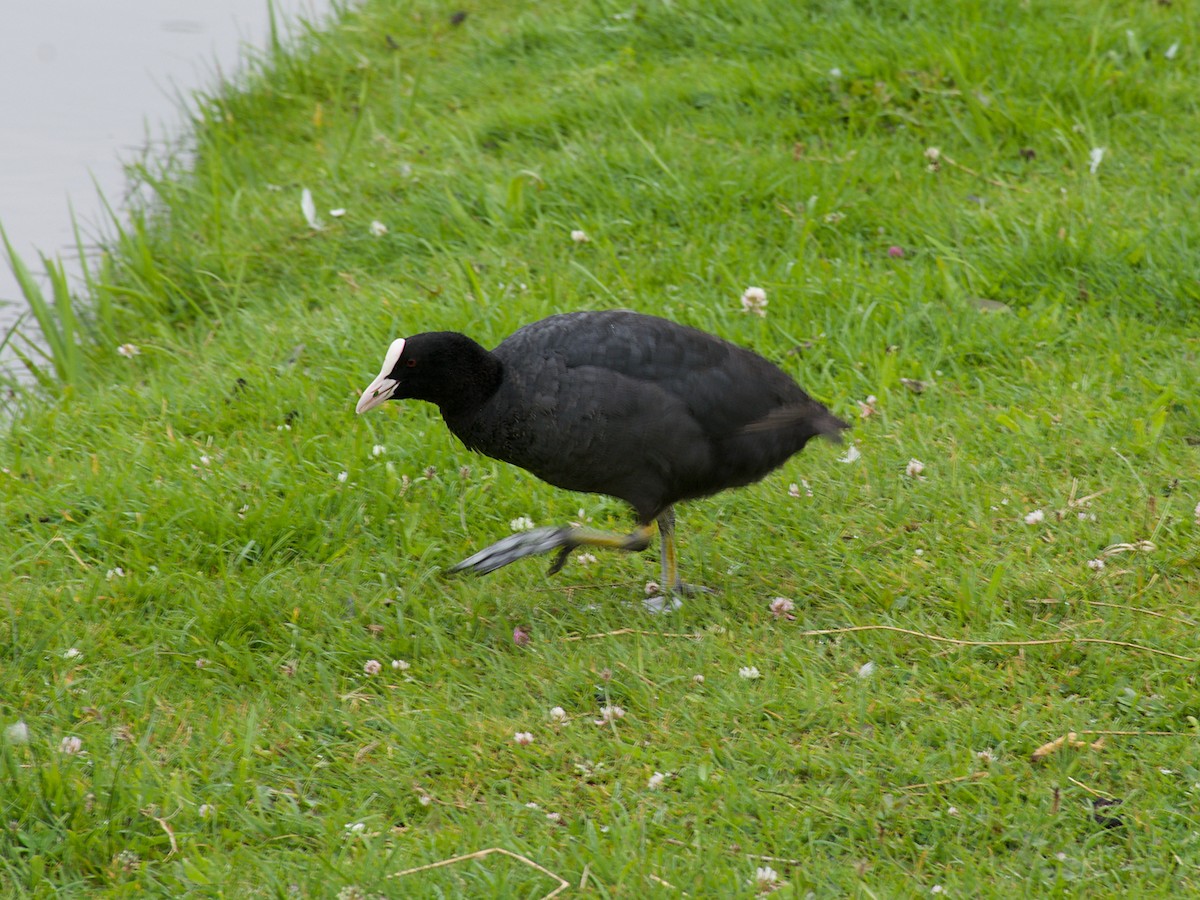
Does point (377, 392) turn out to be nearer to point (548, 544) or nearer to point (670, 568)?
point (548, 544)

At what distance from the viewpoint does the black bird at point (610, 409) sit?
3717 mm

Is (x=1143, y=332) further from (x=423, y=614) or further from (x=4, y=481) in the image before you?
(x=4, y=481)

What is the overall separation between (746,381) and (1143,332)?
170 centimetres

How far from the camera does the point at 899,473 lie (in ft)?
14.0

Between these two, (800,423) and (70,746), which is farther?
(800,423)

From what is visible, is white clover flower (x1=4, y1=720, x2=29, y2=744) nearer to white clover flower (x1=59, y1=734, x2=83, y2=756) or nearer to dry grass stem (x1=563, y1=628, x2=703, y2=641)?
white clover flower (x1=59, y1=734, x2=83, y2=756)

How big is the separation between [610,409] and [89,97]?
4837 millimetres

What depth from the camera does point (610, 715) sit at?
3.39 m

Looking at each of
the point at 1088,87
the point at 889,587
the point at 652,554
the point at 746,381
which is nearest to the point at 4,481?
the point at 652,554

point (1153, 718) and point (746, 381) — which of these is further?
point (746, 381)

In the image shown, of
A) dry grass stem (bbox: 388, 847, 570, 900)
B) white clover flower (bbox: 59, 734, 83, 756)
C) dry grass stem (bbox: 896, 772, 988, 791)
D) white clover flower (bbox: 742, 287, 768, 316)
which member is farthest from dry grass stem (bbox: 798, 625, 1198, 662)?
white clover flower (bbox: 59, 734, 83, 756)

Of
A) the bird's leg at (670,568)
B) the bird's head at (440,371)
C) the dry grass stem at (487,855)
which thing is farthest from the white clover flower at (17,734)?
the bird's leg at (670,568)

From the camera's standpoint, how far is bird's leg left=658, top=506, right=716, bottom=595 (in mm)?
3939

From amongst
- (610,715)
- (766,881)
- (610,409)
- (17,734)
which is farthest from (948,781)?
(17,734)
